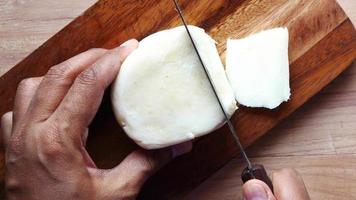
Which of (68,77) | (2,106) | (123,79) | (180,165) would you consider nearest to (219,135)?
(180,165)

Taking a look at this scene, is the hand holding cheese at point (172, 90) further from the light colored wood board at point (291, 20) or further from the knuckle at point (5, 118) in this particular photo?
the knuckle at point (5, 118)

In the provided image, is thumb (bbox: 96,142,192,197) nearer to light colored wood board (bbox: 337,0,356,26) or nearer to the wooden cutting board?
the wooden cutting board

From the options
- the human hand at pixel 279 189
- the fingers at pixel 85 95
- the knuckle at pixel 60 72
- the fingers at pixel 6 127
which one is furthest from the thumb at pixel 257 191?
the fingers at pixel 6 127

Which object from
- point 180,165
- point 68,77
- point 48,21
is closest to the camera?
point 68,77

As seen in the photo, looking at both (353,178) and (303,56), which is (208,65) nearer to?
(303,56)

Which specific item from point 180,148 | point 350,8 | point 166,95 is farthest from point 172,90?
point 350,8

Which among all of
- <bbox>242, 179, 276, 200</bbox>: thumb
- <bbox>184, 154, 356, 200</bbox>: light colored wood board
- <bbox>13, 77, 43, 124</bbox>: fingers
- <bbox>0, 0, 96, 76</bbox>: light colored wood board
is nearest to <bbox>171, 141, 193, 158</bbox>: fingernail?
<bbox>184, 154, 356, 200</bbox>: light colored wood board
